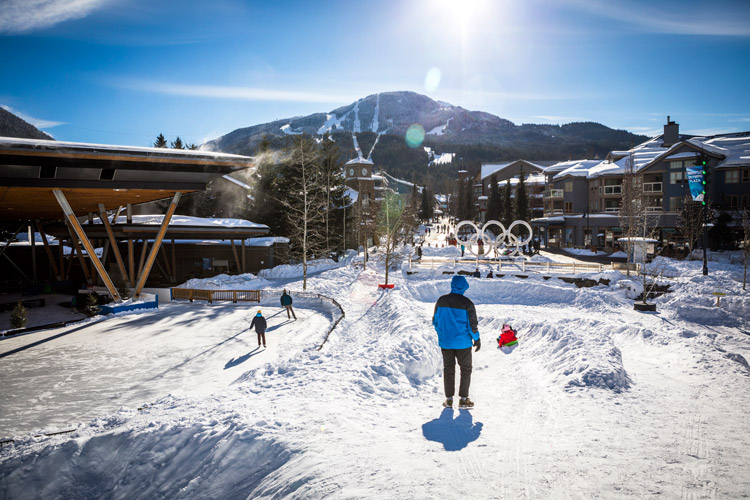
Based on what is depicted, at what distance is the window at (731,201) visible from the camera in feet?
137

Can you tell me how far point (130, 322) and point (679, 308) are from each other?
28.1 metres

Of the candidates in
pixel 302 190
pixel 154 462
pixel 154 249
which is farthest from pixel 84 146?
pixel 302 190

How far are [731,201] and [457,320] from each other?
5218 cm

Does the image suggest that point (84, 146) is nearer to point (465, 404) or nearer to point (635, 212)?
point (465, 404)

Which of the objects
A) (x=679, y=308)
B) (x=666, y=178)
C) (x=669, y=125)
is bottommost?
(x=679, y=308)

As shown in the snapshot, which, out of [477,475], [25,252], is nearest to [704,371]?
[477,475]

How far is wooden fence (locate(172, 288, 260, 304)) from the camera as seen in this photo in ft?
78.8

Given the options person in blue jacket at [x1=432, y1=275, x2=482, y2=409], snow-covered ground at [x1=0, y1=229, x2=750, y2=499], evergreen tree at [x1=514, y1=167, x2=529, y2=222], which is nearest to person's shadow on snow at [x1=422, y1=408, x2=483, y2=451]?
snow-covered ground at [x1=0, y1=229, x2=750, y2=499]

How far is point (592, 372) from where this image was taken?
7754mm

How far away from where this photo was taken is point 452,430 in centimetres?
548

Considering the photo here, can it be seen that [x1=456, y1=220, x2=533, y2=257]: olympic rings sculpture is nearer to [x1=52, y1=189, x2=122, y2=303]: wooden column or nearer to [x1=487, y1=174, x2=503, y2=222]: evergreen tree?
[x1=52, y1=189, x2=122, y2=303]: wooden column

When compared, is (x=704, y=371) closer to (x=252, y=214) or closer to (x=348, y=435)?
(x=348, y=435)

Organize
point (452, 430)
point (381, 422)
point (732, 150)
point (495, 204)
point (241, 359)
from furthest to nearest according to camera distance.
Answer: point (495, 204) < point (732, 150) < point (241, 359) < point (381, 422) < point (452, 430)

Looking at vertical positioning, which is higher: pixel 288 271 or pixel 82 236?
pixel 82 236
